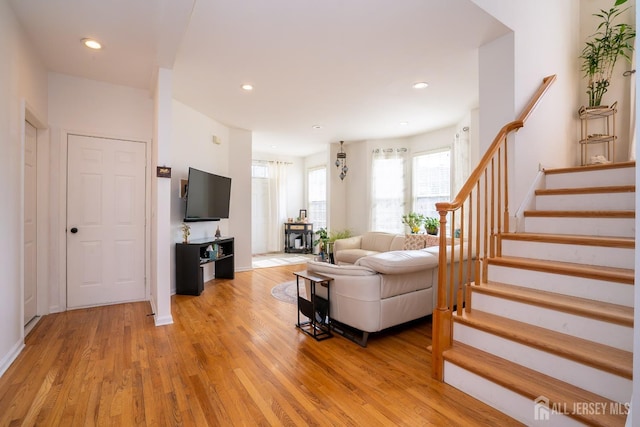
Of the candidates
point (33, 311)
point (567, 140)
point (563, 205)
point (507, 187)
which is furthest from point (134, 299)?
point (567, 140)

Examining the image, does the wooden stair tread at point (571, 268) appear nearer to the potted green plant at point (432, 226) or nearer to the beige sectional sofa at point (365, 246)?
the potted green plant at point (432, 226)

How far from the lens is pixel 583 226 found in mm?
2539

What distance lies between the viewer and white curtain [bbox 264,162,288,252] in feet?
27.8

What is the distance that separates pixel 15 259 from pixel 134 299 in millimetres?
1624

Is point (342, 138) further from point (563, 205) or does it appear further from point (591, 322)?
point (591, 322)

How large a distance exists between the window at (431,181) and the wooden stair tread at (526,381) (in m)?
4.10

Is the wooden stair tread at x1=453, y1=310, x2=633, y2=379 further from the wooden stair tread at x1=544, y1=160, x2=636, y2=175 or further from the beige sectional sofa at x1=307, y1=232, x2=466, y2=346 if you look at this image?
the wooden stair tread at x1=544, y1=160, x2=636, y2=175

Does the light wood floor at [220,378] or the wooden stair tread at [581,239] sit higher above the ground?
the wooden stair tread at [581,239]

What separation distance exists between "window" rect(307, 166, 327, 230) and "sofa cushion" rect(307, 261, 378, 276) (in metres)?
5.30

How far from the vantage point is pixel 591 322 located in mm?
1803

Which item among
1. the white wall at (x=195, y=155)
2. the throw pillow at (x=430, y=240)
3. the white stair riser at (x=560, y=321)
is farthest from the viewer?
the throw pillow at (x=430, y=240)

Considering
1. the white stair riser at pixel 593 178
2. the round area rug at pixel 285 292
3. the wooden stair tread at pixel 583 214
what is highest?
the white stair riser at pixel 593 178

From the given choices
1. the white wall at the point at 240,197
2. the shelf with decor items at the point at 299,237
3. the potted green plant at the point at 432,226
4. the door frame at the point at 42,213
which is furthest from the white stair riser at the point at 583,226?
the shelf with decor items at the point at 299,237

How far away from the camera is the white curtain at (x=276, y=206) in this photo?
8469mm
